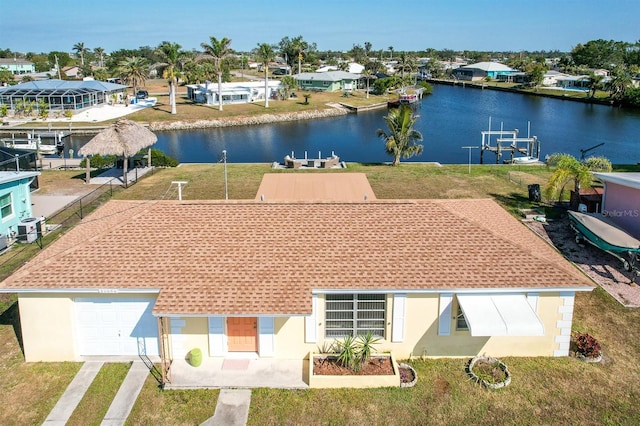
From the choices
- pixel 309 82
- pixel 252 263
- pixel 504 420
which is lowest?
pixel 504 420

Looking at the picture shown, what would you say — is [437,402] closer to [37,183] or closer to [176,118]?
[37,183]

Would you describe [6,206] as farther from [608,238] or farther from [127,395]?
[608,238]

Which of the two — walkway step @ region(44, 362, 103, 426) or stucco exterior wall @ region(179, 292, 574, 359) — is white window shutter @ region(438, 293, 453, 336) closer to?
stucco exterior wall @ region(179, 292, 574, 359)

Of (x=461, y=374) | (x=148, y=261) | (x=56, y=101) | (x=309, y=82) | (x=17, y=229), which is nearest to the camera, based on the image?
(x=461, y=374)

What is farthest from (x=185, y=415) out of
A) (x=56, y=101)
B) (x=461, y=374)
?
(x=56, y=101)

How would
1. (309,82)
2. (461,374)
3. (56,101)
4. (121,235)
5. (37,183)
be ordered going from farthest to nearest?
(309,82) → (56,101) → (37,183) → (121,235) → (461,374)

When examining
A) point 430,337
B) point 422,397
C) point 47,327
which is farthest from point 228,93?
point 422,397

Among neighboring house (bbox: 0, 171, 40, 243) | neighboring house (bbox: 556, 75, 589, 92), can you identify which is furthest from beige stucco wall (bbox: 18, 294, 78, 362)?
neighboring house (bbox: 556, 75, 589, 92)
